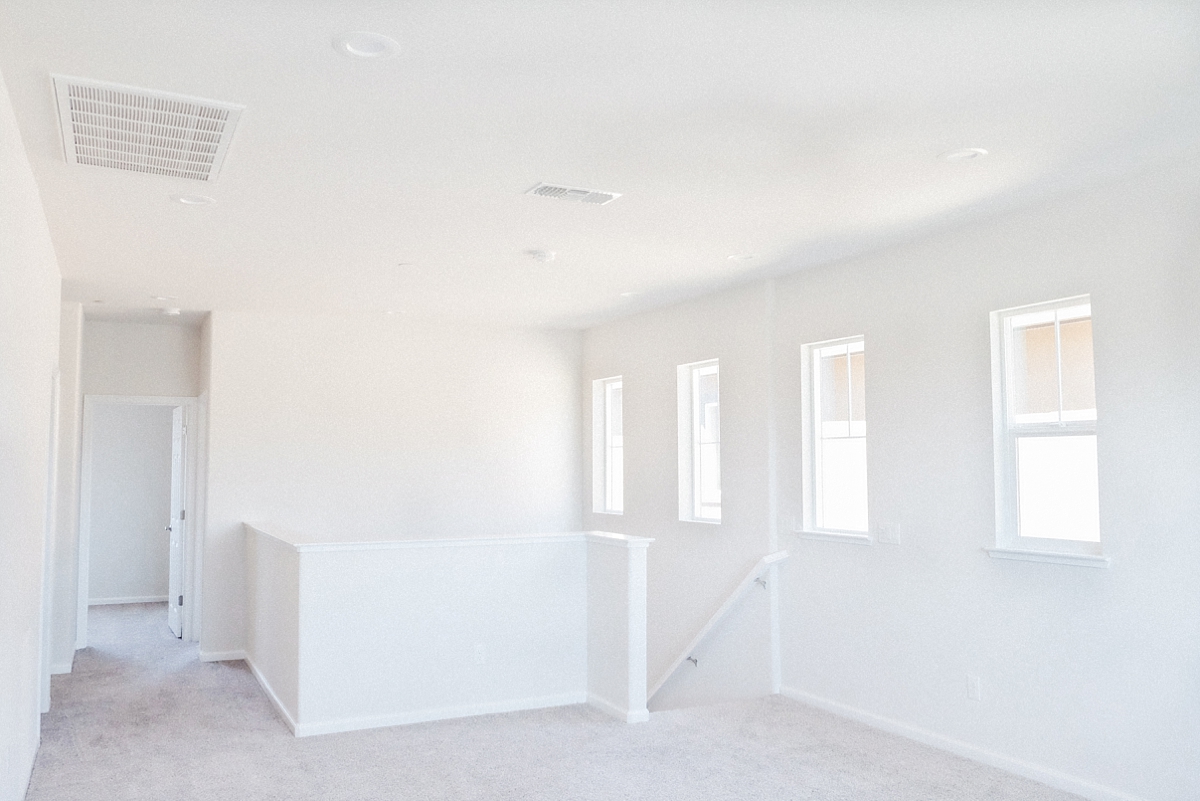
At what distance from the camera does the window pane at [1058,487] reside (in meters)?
4.34

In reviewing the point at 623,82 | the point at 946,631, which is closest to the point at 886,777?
the point at 946,631

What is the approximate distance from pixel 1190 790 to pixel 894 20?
3193 mm

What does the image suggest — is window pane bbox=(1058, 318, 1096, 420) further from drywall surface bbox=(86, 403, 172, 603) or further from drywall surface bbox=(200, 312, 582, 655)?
drywall surface bbox=(86, 403, 172, 603)

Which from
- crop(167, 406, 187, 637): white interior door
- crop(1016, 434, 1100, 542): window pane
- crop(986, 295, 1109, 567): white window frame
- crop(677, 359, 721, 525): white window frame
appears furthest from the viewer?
crop(167, 406, 187, 637): white interior door

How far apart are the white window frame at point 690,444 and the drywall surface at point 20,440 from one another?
419 cm

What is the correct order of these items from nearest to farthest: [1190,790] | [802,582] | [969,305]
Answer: [1190,790]
[969,305]
[802,582]

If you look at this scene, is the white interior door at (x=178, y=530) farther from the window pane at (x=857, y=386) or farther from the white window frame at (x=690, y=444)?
the window pane at (x=857, y=386)

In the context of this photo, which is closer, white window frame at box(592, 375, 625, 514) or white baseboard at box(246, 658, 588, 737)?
white baseboard at box(246, 658, 588, 737)

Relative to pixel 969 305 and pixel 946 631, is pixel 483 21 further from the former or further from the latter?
pixel 946 631

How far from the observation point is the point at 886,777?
14.5 feet

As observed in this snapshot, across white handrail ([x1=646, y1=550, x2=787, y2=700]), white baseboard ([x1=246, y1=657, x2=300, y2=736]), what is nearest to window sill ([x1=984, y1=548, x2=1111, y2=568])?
white handrail ([x1=646, y1=550, x2=787, y2=700])

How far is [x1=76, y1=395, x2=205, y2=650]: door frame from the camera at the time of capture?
7611 mm

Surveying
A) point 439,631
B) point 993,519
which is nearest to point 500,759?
→ point 439,631

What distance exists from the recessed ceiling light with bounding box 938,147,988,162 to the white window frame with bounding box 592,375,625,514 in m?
4.96
